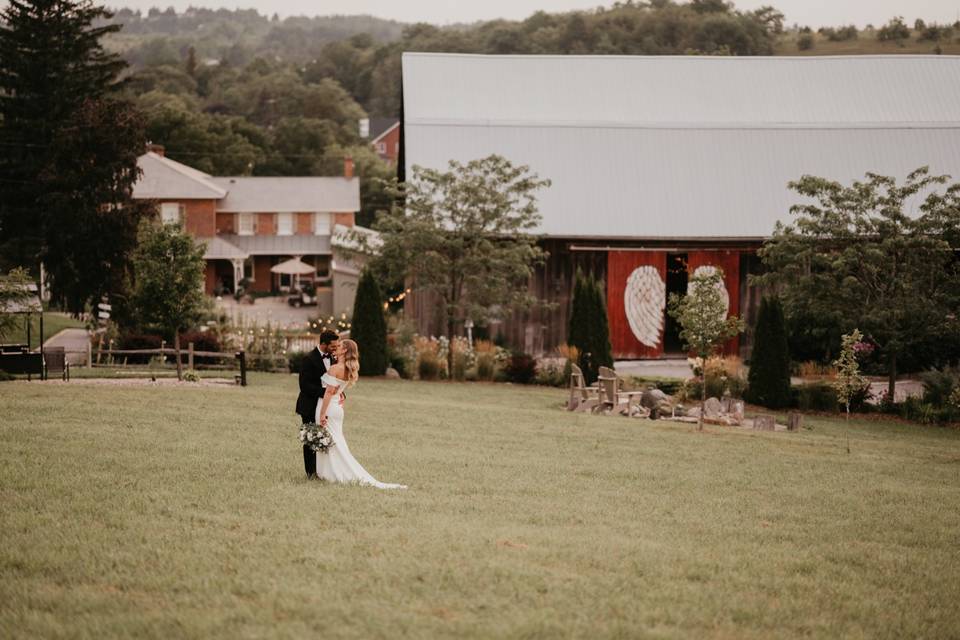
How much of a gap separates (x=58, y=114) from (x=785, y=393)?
1336 inches

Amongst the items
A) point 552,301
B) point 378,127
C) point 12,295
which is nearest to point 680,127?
point 552,301

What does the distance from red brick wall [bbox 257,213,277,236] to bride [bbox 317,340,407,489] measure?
53408 mm

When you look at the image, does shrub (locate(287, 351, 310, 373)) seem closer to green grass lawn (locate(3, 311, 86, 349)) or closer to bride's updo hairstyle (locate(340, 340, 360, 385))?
green grass lawn (locate(3, 311, 86, 349))

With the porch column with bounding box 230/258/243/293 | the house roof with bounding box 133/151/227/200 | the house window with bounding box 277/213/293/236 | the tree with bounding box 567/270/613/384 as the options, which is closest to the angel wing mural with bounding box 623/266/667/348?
the tree with bounding box 567/270/613/384

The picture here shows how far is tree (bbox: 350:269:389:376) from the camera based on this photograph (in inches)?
1040

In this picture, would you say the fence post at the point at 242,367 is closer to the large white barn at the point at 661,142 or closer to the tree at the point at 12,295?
the tree at the point at 12,295

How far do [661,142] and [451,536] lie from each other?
91.5 ft

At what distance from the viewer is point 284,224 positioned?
64062mm

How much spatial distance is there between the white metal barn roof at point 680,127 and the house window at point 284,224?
26755 mm

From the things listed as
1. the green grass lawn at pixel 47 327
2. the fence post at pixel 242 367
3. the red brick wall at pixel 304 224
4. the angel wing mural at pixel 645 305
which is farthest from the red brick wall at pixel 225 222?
the fence post at pixel 242 367

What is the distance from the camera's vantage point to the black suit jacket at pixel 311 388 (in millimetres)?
11875

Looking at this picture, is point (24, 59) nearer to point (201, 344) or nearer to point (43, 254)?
point (43, 254)

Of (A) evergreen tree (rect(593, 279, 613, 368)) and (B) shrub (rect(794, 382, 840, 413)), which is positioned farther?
(A) evergreen tree (rect(593, 279, 613, 368))

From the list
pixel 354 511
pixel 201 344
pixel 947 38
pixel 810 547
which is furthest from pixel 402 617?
pixel 947 38
